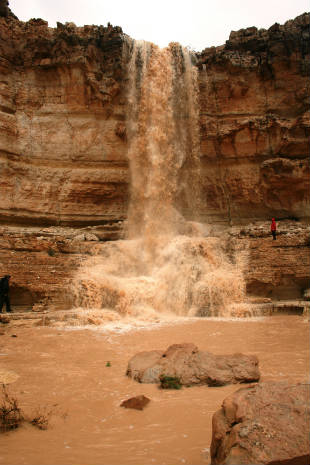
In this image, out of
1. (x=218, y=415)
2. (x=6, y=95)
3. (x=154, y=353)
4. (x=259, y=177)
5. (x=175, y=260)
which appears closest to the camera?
(x=218, y=415)

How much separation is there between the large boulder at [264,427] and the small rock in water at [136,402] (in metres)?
1.50

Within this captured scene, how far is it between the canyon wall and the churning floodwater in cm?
57

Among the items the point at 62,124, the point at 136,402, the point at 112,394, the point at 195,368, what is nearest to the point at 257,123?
the point at 62,124

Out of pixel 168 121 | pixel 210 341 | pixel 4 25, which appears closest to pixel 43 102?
pixel 4 25

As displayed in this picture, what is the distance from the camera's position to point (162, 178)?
62.4ft

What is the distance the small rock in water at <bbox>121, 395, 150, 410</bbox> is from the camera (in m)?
4.11

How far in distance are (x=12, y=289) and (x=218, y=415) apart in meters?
11.4

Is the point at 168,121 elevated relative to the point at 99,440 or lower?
elevated

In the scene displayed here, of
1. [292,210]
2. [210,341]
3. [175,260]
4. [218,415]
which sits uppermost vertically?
[292,210]

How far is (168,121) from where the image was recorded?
63.3 ft

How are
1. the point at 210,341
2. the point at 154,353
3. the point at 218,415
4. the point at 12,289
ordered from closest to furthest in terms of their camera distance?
the point at 218,415 → the point at 154,353 → the point at 210,341 → the point at 12,289

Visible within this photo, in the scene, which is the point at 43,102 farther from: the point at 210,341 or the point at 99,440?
the point at 99,440

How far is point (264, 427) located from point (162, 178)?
1704 cm

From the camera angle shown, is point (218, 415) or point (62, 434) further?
point (62, 434)
